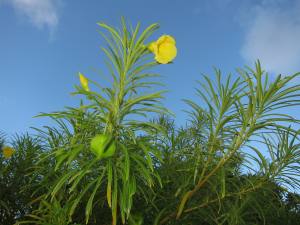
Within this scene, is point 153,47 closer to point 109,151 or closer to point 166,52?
point 166,52

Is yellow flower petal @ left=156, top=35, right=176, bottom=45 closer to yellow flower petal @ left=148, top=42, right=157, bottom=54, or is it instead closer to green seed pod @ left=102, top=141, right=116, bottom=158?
yellow flower petal @ left=148, top=42, right=157, bottom=54

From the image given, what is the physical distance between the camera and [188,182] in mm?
1747

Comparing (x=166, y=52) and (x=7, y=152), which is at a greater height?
(x=166, y=52)

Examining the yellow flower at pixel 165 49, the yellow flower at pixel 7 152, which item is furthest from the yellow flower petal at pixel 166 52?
the yellow flower at pixel 7 152

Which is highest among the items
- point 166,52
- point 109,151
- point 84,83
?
point 166,52

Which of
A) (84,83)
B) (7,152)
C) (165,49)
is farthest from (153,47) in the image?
(7,152)

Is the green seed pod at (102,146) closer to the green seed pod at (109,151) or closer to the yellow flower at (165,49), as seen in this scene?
the green seed pod at (109,151)

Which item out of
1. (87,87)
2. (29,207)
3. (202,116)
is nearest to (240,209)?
(202,116)

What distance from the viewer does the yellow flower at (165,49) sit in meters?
1.40

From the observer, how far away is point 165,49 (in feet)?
4.61

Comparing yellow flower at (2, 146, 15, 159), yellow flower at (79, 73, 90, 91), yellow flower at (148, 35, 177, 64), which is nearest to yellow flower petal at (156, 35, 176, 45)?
yellow flower at (148, 35, 177, 64)

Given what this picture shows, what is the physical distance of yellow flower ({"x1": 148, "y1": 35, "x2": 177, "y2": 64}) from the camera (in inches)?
55.0

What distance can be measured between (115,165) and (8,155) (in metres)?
0.92

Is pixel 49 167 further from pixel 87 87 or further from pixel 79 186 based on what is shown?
pixel 87 87
